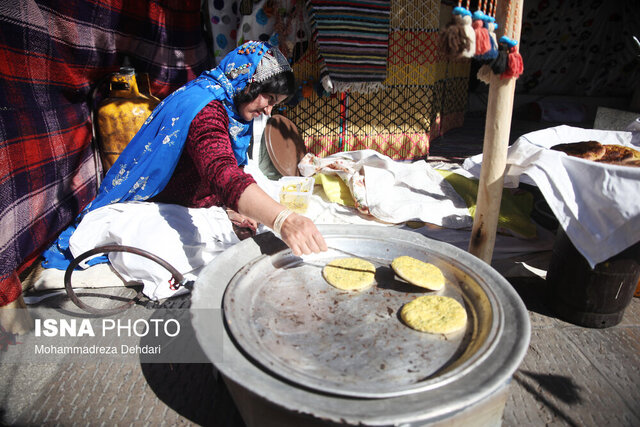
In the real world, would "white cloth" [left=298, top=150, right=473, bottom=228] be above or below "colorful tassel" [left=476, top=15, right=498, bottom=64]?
below

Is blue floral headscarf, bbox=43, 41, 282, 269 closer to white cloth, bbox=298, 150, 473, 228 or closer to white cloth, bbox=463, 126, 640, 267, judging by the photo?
white cloth, bbox=298, 150, 473, 228

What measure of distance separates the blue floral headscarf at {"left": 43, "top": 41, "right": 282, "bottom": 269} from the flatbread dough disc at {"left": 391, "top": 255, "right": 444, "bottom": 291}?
138 cm

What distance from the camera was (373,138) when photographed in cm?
524

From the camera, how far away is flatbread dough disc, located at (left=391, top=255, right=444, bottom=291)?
141 cm

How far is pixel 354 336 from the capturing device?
4.03 ft

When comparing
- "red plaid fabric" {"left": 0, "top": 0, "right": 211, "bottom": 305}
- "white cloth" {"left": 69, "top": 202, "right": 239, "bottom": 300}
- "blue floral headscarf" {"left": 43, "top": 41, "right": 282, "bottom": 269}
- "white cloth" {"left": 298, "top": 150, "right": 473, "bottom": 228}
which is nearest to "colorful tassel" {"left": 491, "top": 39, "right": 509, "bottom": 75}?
"blue floral headscarf" {"left": 43, "top": 41, "right": 282, "bottom": 269}

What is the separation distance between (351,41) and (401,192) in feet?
7.07

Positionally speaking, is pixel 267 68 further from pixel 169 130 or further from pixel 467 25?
pixel 467 25

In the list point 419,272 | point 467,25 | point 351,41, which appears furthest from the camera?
point 351,41

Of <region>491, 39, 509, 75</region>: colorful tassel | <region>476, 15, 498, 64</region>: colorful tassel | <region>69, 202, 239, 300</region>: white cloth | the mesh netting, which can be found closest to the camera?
<region>476, 15, 498, 64</region>: colorful tassel

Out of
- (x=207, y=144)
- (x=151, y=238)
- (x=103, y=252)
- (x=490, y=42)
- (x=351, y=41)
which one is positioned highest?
(x=351, y=41)

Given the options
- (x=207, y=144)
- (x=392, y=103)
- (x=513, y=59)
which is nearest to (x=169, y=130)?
(x=207, y=144)

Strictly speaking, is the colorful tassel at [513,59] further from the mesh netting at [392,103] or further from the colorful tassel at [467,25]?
the mesh netting at [392,103]

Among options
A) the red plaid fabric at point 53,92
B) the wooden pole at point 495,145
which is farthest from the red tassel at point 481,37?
the red plaid fabric at point 53,92
